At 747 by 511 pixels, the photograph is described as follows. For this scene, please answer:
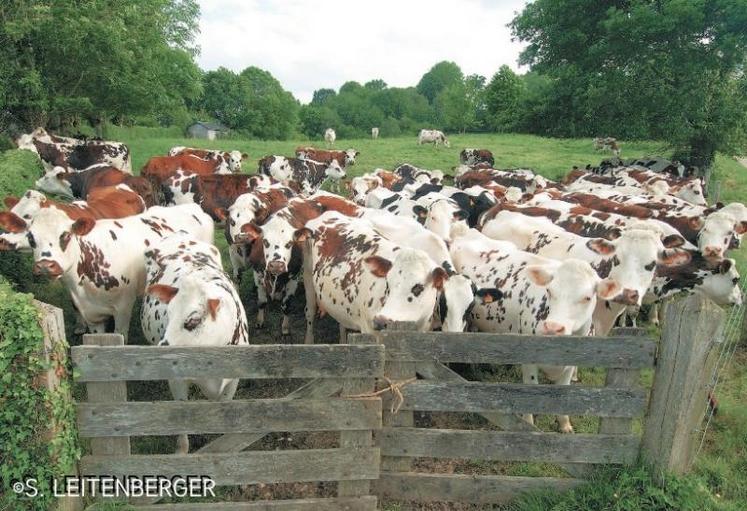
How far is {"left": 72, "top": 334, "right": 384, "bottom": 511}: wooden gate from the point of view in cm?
371

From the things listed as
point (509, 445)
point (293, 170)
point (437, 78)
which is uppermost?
point (437, 78)

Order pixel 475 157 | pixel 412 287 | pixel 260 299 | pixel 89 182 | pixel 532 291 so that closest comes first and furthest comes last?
pixel 412 287 < pixel 532 291 < pixel 260 299 < pixel 89 182 < pixel 475 157

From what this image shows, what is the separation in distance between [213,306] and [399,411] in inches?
71.7

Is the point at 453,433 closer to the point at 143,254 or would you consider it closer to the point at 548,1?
the point at 143,254

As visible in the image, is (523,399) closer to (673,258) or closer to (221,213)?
(673,258)

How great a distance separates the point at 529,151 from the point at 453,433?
31265 mm

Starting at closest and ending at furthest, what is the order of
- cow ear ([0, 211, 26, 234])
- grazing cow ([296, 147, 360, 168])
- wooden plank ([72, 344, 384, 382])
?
wooden plank ([72, 344, 384, 382]) < cow ear ([0, 211, 26, 234]) < grazing cow ([296, 147, 360, 168])

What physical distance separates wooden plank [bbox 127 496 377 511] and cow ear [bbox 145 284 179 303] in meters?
1.76

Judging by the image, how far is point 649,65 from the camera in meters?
17.5

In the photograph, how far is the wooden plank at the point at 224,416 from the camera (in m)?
3.75

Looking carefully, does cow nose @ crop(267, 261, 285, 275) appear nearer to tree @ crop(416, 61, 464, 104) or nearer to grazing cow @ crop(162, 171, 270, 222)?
grazing cow @ crop(162, 171, 270, 222)

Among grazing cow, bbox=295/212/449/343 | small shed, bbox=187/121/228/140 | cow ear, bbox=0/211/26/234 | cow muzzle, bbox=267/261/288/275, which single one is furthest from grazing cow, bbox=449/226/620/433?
small shed, bbox=187/121/228/140

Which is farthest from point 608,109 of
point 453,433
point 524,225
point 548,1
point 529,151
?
point 453,433

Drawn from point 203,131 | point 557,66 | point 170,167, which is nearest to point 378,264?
point 170,167
